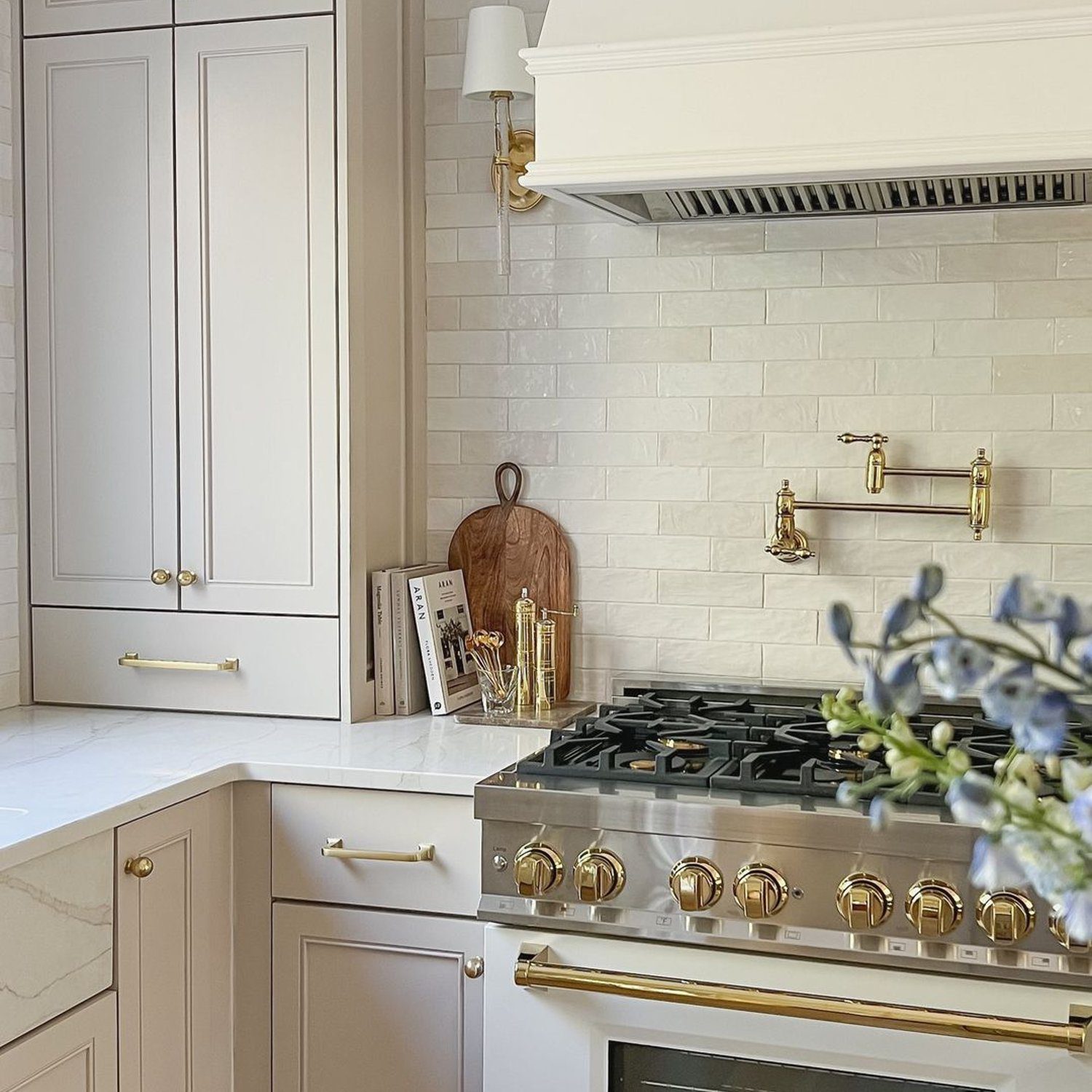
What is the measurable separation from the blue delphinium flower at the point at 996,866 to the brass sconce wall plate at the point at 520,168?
2.28 metres

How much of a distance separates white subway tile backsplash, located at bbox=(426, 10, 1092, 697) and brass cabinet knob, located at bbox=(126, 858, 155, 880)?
0.99 meters

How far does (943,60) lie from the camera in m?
2.02

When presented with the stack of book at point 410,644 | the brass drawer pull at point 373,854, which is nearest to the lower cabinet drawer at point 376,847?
the brass drawer pull at point 373,854

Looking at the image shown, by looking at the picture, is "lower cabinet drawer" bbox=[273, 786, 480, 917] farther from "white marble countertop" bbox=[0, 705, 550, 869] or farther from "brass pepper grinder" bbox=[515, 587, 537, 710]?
"brass pepper grinder" bbox=[515, 587, 537, 710]

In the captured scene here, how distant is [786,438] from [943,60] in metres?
0.80

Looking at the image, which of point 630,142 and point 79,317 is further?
point 79,317

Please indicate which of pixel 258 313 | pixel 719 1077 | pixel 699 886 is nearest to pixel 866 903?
pixel 699 886

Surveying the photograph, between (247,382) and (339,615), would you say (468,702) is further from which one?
(247,382)

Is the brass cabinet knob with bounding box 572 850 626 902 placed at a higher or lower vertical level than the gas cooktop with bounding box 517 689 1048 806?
lower

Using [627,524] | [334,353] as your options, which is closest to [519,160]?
[334,353]

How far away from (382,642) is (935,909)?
1201 mm

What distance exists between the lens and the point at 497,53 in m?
2.59

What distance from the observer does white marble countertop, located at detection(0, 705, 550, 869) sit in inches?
75.9

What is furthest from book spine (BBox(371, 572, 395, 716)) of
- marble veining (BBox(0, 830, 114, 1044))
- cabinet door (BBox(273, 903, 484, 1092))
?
marble veining (BBox(0, 830, 114, 1044))
